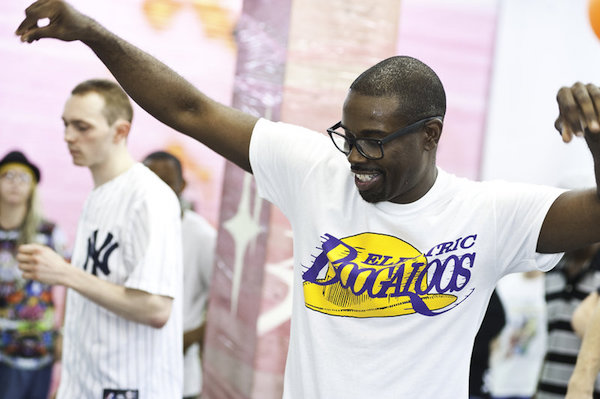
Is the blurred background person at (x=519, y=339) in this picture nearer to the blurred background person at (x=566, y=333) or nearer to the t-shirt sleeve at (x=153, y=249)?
the blurred background person at (x=566, y=333)

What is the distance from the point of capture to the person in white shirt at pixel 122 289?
2.39m

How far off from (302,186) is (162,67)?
40 cm

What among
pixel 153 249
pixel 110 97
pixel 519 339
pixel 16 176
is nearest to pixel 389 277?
pixel 153 249

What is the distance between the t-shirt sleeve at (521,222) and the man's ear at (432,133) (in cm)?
17

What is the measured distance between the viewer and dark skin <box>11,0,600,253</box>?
1.63 m

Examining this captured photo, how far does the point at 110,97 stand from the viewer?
8.98 feet

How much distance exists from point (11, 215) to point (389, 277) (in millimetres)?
2833

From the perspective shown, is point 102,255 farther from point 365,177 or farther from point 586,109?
point 586,109

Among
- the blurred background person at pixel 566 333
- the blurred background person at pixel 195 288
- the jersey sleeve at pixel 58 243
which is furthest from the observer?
the jersey sleeve at pixel 58 243

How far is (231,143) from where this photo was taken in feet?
5.97

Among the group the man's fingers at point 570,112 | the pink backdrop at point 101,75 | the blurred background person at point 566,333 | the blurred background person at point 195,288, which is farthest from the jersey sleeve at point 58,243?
the man's fingers at point 570,112

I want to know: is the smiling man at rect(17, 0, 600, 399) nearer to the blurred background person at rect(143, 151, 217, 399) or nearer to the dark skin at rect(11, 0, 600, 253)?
the dark skin at rect(11, 0, 600, 253)

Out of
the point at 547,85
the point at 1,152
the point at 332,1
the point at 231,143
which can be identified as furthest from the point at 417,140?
the point at 547,85

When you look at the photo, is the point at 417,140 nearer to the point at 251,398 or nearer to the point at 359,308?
the point at 359,308
